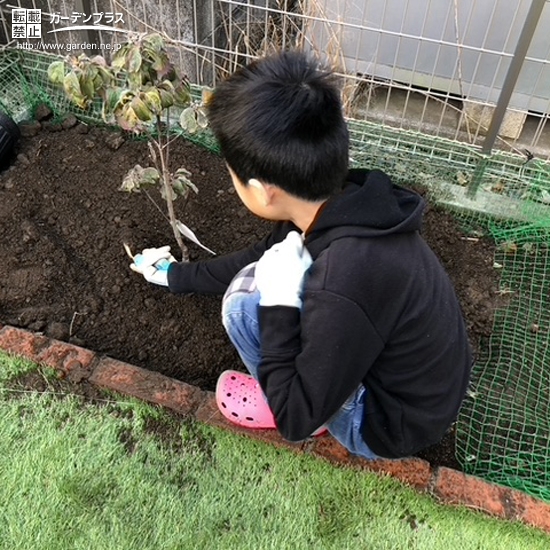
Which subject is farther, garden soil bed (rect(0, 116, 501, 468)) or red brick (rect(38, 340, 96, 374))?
garden soil bed (rect(0, 116, 501, 468))

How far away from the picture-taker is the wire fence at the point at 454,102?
228cm

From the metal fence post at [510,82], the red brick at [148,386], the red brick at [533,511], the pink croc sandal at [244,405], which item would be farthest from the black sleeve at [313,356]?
the metal fence post at [510,82]

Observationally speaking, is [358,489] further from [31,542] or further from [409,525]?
[31,542]

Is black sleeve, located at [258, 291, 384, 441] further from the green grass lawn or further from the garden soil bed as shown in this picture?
the garden soil bed

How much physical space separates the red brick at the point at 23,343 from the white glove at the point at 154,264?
0.43 metres

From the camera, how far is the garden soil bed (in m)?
2.36

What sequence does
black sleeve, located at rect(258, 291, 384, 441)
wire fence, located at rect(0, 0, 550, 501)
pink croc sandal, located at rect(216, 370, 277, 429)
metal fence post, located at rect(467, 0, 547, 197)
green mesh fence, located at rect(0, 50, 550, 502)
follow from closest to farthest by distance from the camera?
black sleeve, located at rect(258, 291, 384, 441) < pink croc sandal, located at rect(216, 370, 277, 429) < green mesh fence, located at rect(0, 50, 550, 502) < wire fence, located at rect(0, 0, 550, 501) < metal fence post, located at rect(467, 0, 547, 197)

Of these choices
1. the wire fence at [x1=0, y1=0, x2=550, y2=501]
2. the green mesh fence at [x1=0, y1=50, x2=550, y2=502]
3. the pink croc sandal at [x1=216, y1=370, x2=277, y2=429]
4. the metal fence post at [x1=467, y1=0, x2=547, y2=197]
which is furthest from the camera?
the metal fence post at [x1=467, y1=0, x2=547, y2=197]

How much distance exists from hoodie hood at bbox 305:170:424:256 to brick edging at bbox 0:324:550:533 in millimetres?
802

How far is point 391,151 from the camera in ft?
10.1

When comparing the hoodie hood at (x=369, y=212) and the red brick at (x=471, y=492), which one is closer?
the hoodie hood at (x=369, y=212)

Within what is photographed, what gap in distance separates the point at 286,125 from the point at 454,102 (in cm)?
326

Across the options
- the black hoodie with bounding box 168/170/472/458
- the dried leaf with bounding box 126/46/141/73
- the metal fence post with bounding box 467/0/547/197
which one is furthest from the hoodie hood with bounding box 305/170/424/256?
the metal fence post with bounding box 467/0/547/197

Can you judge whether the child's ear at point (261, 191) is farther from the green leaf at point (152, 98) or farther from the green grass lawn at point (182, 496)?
the green grass lawn at point (182, 496)
